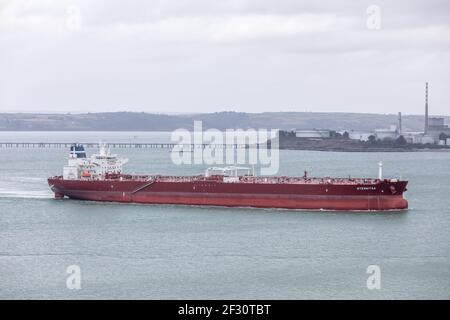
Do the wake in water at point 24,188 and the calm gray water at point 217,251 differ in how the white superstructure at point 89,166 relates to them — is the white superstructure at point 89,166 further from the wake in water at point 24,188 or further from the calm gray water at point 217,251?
the calm gray water at point 217,251

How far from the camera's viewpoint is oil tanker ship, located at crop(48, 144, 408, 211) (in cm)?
2795

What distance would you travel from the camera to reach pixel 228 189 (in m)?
29.4

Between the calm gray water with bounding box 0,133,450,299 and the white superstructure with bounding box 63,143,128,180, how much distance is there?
149 centimetres

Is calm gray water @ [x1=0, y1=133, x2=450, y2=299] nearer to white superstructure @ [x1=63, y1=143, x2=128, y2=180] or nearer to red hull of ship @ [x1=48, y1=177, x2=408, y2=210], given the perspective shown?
red hull of ship @ [x1=48, y1=177, x2=408, y2=210]

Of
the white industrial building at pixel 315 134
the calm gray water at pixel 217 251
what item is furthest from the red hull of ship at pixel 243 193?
the white industrial building at pixel 315 134

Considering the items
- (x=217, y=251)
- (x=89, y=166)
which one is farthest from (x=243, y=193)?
(x=217, y=251)

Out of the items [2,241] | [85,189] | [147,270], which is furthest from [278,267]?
[85,189]

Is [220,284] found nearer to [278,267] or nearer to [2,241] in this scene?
[278,267]

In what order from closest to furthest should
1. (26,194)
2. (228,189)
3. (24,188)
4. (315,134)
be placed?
(228,189)
(26,194)
(24,188)
(315,134)

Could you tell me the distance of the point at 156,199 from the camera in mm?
30547

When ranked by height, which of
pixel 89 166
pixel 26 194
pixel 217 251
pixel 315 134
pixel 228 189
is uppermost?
pixel 315 134

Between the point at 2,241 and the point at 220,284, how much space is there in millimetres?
7995

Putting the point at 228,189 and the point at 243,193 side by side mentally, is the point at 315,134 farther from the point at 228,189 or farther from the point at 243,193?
the point at 243,193

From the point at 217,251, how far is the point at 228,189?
26.5 ft
